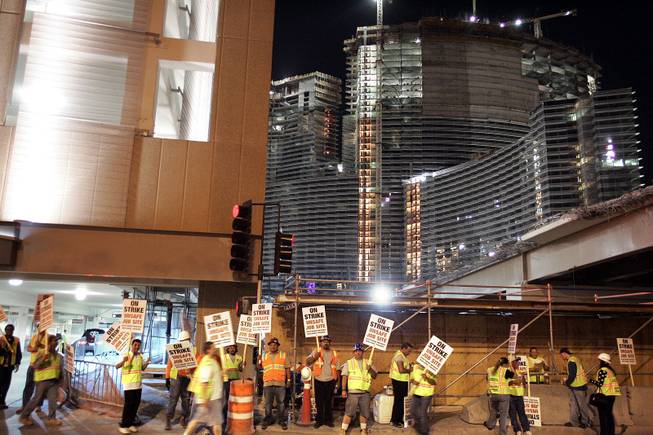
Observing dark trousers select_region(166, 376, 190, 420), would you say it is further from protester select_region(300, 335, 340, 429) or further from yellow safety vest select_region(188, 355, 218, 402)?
protester select_region(300, 335, 340, 429)

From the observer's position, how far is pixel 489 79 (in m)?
59.8

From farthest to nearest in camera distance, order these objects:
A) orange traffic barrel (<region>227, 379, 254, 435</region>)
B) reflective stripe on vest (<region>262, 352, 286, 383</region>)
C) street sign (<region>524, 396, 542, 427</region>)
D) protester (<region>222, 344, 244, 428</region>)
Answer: street sign (<region>524, 396, 542, 427</region>) < protester (<region>222, 344, 244, 428</region>) < reflective stripe on vest (<region>262, 352, 286, 383</region>) < orange traffic barrel (<region>227, 379, 254, 435</region>)

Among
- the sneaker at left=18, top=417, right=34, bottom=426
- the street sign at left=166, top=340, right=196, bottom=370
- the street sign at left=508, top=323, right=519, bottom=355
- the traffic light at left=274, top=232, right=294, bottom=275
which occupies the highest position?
the traffic light at left=274, top=232, right=294, bottom=275

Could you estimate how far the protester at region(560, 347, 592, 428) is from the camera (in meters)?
12.9

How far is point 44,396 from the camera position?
11672mm

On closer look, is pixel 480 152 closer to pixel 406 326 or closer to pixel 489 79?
pixel 489 79

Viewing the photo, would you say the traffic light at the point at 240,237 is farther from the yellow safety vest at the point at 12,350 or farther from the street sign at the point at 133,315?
the yellow safety vest at the point at 12,350

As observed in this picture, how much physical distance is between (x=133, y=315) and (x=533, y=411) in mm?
9384

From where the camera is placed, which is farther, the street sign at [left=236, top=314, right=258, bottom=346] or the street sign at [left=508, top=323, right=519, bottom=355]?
the street sign at [left=508, top=323, right=519, bottom=355]

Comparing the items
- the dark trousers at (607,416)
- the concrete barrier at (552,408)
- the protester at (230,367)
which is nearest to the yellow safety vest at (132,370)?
the protester at (230,367)

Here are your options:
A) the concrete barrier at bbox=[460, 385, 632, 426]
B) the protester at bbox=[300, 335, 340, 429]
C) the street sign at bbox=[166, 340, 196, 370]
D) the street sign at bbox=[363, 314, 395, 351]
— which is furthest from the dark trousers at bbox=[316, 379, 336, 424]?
the concrete barrier at bbox=[460, 385, 632, 426]

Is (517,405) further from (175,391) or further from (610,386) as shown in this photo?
(175,391)

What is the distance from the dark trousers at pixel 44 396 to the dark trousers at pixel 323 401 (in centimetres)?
555

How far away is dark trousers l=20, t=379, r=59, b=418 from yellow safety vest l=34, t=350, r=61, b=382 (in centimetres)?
10
